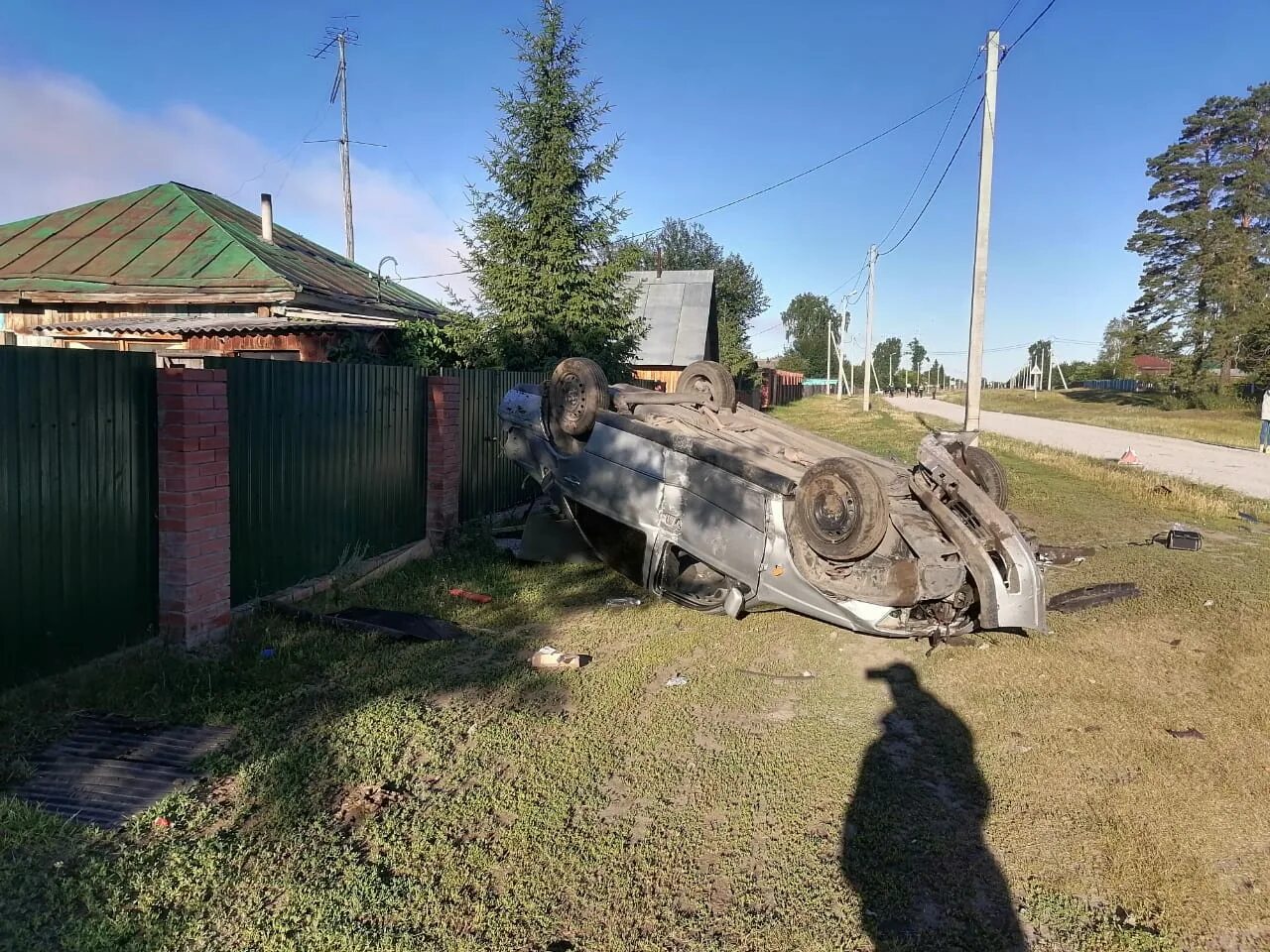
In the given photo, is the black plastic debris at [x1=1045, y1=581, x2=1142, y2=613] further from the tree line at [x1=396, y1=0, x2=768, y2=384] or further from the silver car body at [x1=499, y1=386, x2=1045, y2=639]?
the tree line at [x1=396, y1=0, x2=768, y2=384]

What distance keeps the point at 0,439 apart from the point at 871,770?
183 inches

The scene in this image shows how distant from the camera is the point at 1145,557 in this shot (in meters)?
7.92

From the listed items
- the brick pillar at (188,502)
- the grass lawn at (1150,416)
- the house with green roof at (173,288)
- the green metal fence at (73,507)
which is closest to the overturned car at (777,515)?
the brick pillar at (188,502)

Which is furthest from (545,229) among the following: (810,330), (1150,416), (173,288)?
(810,330)

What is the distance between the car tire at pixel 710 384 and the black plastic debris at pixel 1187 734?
13.4 feet

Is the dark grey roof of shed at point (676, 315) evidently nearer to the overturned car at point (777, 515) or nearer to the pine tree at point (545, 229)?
the pine tree at point (545, 229)

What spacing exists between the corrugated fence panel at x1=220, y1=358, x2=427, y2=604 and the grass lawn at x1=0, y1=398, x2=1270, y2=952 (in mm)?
780

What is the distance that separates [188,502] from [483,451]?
4.77 metres

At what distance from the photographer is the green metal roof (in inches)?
450

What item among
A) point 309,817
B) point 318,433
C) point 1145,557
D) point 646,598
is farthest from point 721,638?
point 1145,557

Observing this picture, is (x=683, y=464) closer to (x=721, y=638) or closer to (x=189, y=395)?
(x=721, y=638)

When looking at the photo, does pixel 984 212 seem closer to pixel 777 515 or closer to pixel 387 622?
pixel 777 515

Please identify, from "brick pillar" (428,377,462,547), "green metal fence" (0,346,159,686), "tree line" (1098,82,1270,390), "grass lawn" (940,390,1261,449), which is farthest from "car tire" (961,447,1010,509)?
"tree line" (1098,82,1270,390)

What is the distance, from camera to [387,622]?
17.4 feet
